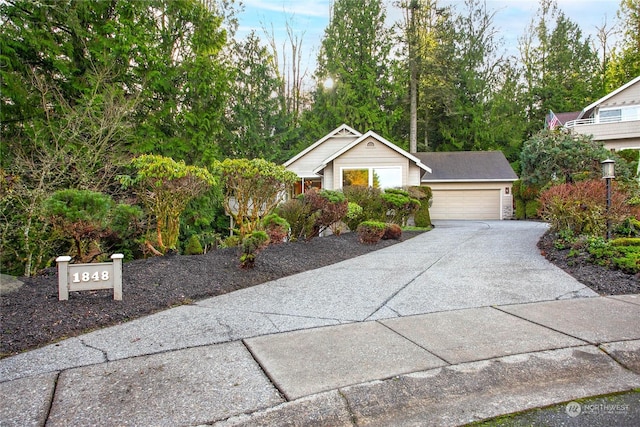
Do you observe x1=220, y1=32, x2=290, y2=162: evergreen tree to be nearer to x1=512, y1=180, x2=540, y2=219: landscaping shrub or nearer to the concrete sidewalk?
x1=512, y1=180, x2=540, y2=219: landscaping shrub

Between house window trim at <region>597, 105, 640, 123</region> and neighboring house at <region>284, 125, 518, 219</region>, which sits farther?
neighboring house at <region>284, 125, 518, 219</region>

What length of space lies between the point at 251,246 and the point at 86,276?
89.8 inches

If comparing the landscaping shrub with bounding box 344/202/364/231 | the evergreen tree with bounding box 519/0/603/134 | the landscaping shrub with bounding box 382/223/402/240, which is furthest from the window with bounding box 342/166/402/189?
the evergreen tree with bounding box 519/0/603/134

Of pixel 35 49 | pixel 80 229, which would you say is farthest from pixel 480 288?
pixel 35 49

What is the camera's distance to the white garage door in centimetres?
2162

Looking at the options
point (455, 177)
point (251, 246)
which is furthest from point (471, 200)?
point (251, 246)

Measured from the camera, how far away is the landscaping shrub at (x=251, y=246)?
19.3 feet

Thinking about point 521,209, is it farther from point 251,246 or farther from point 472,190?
point 251,246

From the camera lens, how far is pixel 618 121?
20344mm

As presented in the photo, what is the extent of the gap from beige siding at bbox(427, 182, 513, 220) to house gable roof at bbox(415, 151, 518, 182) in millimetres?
437

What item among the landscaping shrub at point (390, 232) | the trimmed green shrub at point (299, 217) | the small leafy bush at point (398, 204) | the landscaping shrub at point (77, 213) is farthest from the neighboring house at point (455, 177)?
the landscaping shrub at point (77, 213)

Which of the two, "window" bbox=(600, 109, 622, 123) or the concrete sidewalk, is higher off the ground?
"window" bbox=(600, 109, 622, 123)

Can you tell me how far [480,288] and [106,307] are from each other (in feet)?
14.9

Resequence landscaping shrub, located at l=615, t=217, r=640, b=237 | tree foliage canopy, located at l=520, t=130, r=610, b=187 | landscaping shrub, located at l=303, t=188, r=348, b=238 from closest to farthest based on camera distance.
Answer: landscaping shrub, located at l=615, t=217, r=640, b=237
landscaping shrub, located at l=303, t=188, r=348, b=238
tree foliage canopy, located at l=520, t=130, r=610, b=187
